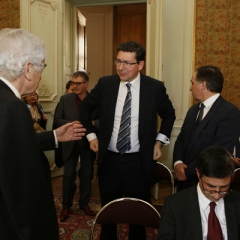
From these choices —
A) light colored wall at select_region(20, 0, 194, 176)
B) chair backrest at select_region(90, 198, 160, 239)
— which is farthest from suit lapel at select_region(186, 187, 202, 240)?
light colored wall at select_region(20, 0, 194, 176)

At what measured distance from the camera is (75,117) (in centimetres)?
375

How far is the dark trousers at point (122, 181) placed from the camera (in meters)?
2.58

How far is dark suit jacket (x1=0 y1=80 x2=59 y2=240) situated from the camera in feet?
4.12

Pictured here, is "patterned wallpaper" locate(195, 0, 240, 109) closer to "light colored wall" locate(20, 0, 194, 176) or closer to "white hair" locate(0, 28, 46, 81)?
"light colored wall" locate(20, 0, 194, 176)

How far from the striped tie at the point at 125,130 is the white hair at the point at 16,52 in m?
1.19

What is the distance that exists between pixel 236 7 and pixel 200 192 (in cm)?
391

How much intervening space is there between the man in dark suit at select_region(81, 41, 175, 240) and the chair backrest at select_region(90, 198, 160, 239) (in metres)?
0.53

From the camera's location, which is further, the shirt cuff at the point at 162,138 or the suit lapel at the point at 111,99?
the shirt cuff at the point at 162,138

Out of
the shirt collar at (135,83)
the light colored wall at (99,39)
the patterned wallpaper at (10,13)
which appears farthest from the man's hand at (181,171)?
the light colored wall at (99,39)

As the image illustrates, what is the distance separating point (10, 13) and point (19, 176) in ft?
15.1

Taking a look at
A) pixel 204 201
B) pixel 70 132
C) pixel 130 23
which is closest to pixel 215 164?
pixel 204 201

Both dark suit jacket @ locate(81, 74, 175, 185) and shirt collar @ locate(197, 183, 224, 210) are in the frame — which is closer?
shirt collar @ locate(197, 183, 224, 210)

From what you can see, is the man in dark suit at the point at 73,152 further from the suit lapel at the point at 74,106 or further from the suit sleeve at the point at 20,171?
the suit sleeve at the point at 20,171

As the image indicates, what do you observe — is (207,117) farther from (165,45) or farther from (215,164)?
(165,45)
